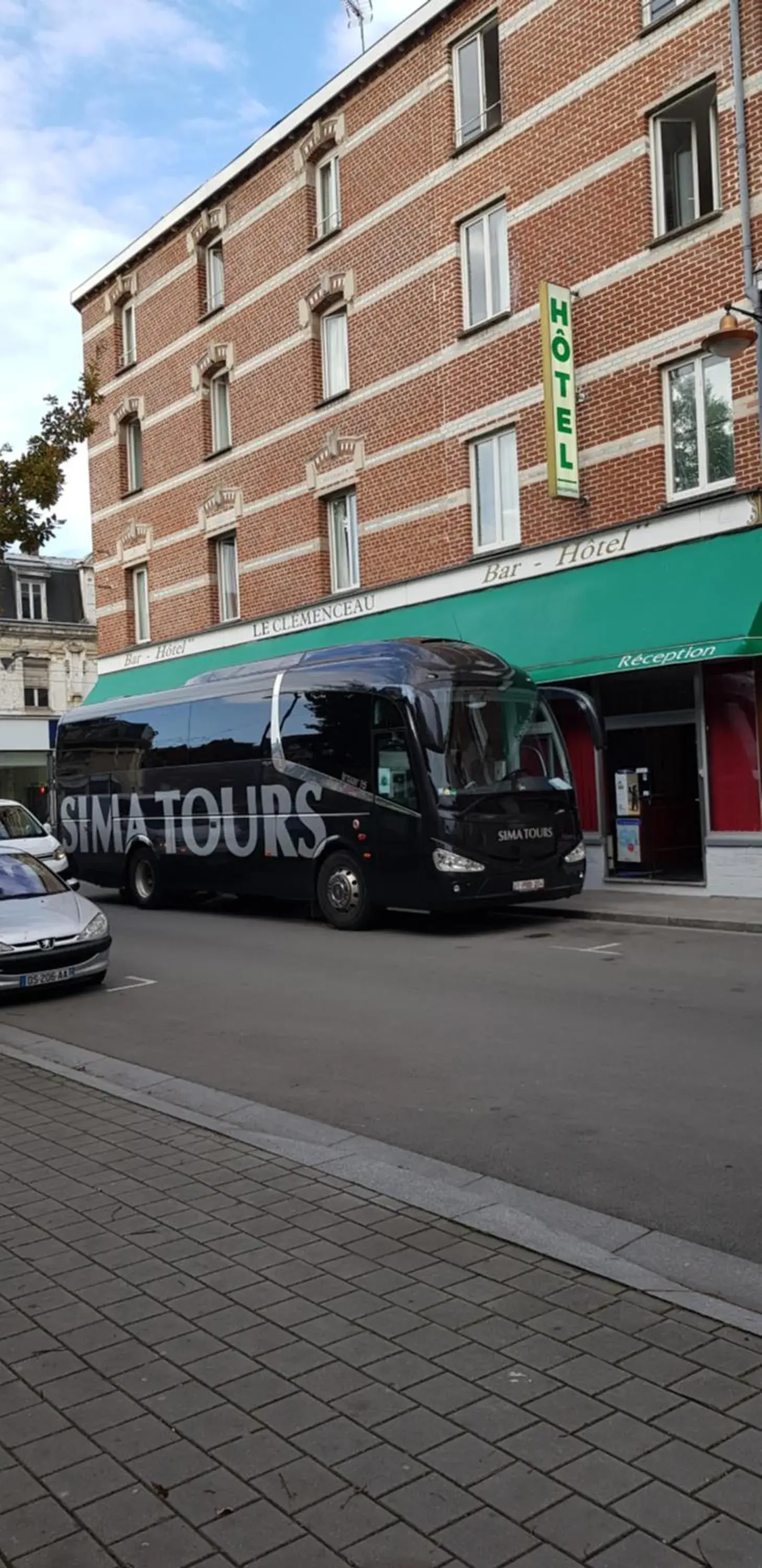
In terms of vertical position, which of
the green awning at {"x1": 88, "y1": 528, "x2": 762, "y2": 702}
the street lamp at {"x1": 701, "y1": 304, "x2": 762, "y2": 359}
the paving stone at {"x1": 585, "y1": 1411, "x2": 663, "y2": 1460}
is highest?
the street lamp at {"x1": 701, "y1": 304, "x2": 762, "y2": 359}

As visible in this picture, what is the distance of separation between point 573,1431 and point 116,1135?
3.47 m

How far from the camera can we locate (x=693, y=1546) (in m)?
2.72

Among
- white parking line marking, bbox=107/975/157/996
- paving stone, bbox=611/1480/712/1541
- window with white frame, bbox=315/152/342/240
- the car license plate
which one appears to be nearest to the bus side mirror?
white parking line marking, bbox=107/975/157/996

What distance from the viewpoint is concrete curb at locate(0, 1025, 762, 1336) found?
408cm

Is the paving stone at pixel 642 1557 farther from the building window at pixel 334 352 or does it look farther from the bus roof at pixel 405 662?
the building window at pixel 334 352

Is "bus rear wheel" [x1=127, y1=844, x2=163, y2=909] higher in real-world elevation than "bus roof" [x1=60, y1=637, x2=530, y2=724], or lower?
lower

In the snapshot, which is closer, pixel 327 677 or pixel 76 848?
pixel 327 677

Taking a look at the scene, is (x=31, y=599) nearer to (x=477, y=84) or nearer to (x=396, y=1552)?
(x=477, y=84)

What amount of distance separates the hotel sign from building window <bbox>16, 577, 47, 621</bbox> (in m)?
38.4

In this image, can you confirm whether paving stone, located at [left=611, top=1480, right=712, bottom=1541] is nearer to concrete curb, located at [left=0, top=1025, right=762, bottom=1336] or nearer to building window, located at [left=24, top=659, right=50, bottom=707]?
concrete curb, located at [left=0, top=1025, right=762, bottom=1336]

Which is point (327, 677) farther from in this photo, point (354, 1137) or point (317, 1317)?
point (317, 1317)

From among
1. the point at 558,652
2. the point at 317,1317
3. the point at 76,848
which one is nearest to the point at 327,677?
the point at 558,652

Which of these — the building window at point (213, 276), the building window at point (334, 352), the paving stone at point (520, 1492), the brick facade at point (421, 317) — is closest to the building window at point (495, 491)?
the brick facade at point (421, 317)

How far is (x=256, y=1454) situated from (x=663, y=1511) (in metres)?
0.98
